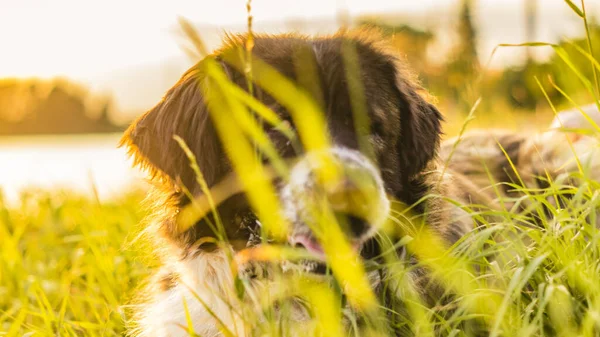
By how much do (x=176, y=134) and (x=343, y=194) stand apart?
3.21 ft

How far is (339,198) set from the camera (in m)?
2.26

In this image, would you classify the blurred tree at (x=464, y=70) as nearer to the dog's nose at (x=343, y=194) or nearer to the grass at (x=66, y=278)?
the dog's nose at (x=343, y=194)

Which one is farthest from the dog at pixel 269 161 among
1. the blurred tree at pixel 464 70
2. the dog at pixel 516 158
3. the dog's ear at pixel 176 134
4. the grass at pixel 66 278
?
the dog at pixel 516 158

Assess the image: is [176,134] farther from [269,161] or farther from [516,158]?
[516,158]

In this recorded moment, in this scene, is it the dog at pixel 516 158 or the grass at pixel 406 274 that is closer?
the grass at pixel 406 274

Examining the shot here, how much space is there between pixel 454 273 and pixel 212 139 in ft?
4.04

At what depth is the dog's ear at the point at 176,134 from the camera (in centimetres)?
286

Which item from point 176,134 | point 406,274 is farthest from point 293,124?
point 406,274

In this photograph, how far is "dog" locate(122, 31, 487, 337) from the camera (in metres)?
2.65

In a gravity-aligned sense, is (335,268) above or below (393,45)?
below

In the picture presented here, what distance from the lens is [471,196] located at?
392 centimetres

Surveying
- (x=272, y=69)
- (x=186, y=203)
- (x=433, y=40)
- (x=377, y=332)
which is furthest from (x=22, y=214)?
(x=433, y=40)

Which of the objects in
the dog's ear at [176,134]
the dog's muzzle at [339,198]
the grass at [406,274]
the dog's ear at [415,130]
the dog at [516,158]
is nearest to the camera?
the grass at [406,274]

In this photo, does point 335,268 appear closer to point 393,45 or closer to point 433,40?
point 393,45
